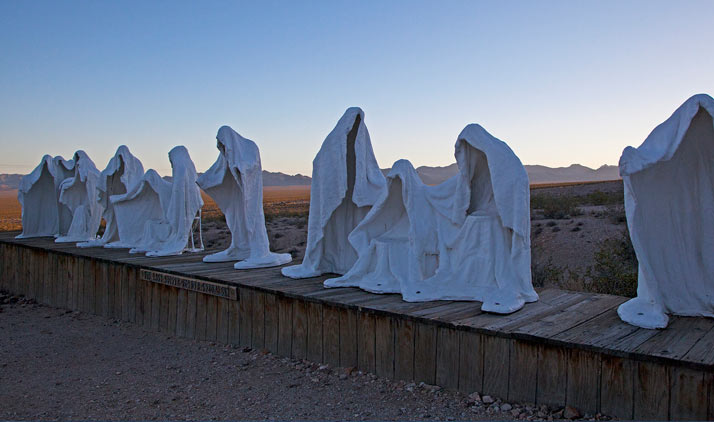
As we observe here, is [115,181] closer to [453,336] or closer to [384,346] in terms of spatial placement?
[384,346]

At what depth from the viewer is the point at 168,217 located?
10.4m

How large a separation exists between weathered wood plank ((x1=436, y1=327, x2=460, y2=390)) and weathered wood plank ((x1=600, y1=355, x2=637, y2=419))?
4.06 ft

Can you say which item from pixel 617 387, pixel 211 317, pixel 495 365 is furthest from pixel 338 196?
pixel 617 387

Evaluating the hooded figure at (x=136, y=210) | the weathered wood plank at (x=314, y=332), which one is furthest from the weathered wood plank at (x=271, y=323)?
the hooded figure at (x=136, y=210)

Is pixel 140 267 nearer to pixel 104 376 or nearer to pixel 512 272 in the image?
pixel 104 376

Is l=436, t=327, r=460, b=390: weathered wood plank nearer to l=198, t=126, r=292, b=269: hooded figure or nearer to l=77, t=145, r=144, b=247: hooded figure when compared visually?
l=198, t=126, r=292, b=269: hooded figure

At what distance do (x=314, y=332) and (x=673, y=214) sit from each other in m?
3.80

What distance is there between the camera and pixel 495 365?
15.5ft

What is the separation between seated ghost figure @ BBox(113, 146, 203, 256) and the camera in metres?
9.91

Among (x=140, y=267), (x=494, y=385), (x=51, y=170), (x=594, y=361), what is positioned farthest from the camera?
(x=51, y=170)

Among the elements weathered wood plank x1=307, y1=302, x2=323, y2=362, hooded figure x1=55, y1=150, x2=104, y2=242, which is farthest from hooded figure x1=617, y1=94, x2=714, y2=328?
hooded figure x1=55, y1=150, x2=104, y2=242

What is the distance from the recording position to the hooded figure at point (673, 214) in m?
4.99

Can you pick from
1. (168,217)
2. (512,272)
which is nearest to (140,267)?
(168,217)

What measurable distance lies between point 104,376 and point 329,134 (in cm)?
407
